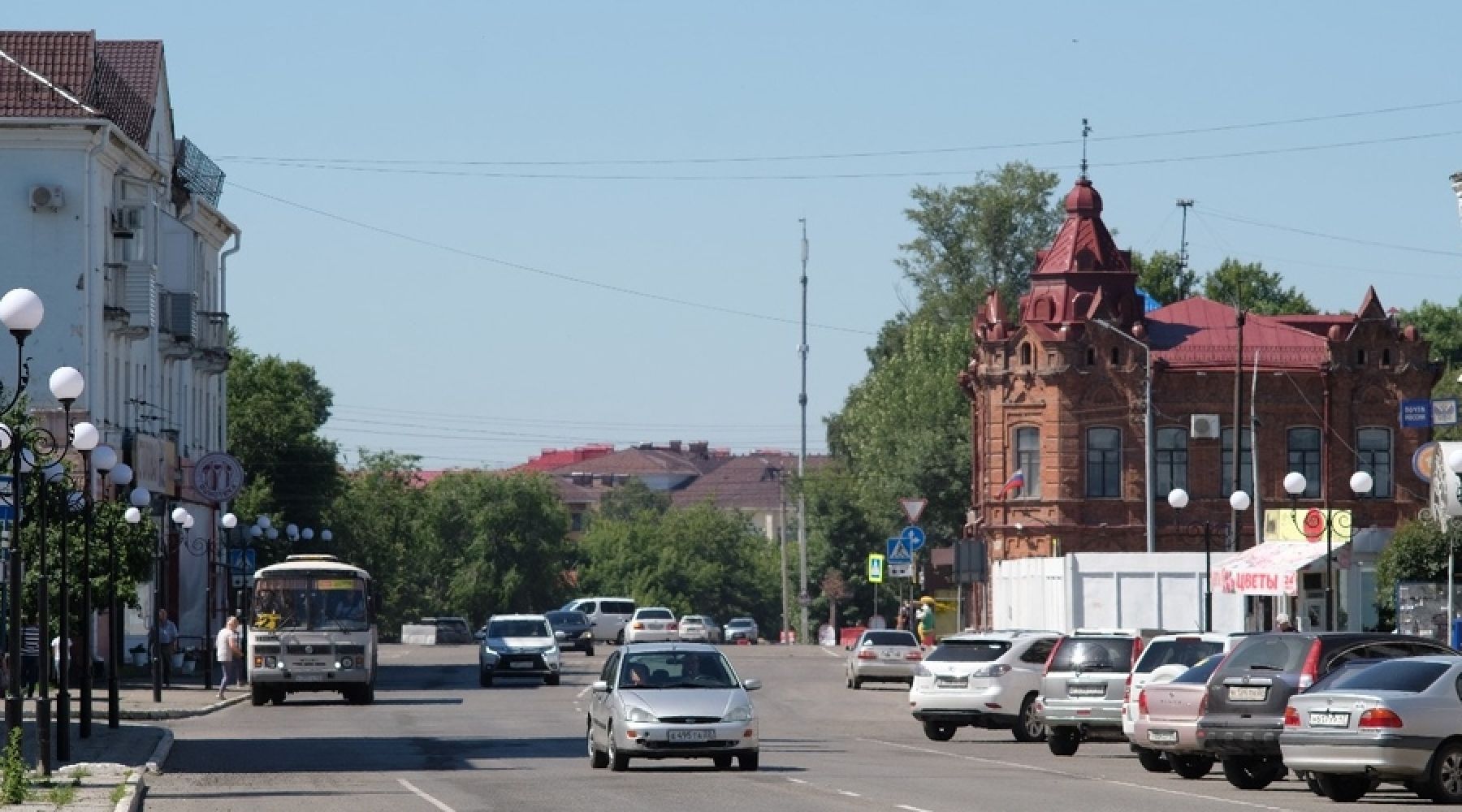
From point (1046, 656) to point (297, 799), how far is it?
1485 cm

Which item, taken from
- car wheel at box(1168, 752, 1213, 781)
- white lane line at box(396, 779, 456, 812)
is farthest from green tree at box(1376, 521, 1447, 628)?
white lane line at box(396, 779, 456, 812)

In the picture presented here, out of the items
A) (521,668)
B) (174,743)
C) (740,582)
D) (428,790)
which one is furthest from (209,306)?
(740,582)

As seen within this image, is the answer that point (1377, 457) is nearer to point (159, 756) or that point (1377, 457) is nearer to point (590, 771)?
point (590, 771)

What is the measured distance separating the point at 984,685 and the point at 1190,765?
25.6 ft

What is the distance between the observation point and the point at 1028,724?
35781mm

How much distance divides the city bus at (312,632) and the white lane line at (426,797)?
20367 millimetres

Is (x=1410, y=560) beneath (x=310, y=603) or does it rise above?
above

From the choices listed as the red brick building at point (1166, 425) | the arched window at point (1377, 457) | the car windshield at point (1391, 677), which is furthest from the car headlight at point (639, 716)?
the arched window at point (1377, 457)

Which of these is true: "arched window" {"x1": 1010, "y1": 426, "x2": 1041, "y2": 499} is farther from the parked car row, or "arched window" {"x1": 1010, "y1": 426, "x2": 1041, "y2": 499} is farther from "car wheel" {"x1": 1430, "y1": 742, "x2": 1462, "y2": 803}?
"car wheel" {"x1": 1430, "y1": 742, "x2": 1462, "y2": 803}

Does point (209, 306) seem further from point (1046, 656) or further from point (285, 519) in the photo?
point (1046, 656)

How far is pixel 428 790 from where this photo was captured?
24672 millimetres

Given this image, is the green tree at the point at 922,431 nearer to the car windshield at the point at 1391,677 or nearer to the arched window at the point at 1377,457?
the arched window at the point at 1377,457

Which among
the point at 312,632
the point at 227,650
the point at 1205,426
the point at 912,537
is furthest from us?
the point at 1205,426

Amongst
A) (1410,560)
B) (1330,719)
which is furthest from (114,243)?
(1330,719)
